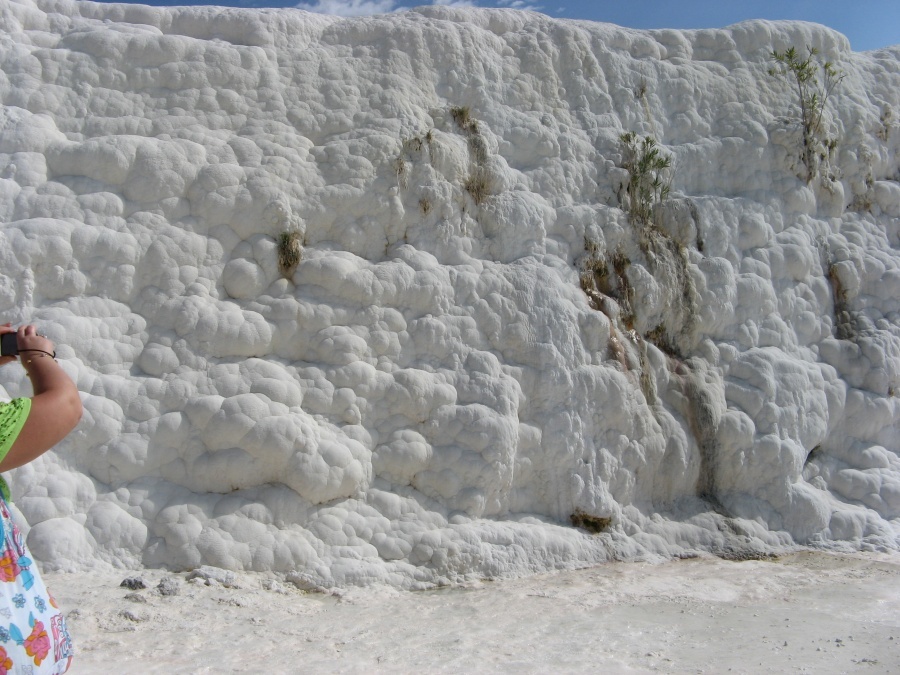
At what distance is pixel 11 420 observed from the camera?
89.2 inches

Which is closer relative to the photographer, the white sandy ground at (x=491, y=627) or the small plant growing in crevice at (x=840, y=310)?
the white sandy ground at (x=491, y=627)

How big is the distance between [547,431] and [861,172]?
5.46 metres

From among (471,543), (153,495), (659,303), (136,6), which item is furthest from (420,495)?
(136,6)

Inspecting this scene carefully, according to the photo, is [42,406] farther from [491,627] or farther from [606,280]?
[606,280]

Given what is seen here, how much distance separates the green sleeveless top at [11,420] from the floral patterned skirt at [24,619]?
0.23 m

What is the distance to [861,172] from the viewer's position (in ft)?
A: 32.2

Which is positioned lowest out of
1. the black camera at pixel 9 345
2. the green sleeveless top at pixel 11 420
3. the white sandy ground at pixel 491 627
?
the white sandy ground at pixel 491 627

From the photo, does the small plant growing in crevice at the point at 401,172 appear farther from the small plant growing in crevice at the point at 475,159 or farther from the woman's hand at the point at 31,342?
the woman's hand at the point at 31,342

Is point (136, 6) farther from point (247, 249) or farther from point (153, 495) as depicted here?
point (153, 495)

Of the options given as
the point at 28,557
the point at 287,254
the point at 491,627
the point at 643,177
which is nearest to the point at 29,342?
the point at 28,557

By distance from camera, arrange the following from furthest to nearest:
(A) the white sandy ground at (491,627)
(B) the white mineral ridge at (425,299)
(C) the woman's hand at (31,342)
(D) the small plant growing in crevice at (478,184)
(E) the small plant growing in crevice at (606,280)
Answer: (E) the small plant growing in crevice at (606,280) → (D) the small plant growing in crevice at (478,184) → (B) the white mineral ridge at (425,299) → (A) the white sandy ground at (491,627) → (C) the woman's hand at (31,342)

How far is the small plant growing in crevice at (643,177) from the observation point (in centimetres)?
845

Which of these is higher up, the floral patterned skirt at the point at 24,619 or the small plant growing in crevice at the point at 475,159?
the small plant growing in crevice at the point at 475,159

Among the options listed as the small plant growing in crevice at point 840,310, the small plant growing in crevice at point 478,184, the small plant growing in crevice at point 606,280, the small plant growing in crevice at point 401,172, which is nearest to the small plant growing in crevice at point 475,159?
the small plant growing in crevice at point 478,184
